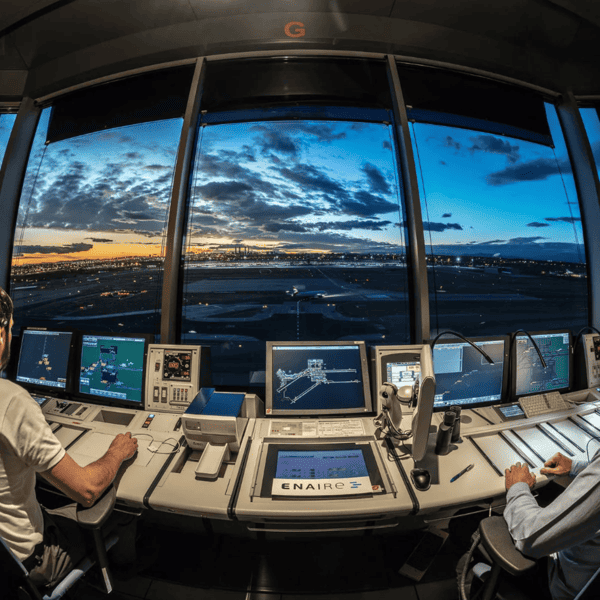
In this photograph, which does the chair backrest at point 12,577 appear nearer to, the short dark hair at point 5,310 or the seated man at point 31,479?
the seated man at point 31,479

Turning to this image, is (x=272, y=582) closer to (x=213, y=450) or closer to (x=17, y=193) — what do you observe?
(x=213, y=450)

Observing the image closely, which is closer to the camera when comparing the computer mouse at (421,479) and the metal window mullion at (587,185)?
the computer mouse at (421,479)

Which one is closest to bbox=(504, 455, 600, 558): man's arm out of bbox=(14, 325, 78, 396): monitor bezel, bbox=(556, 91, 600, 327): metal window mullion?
bbox=(14, 325, 78, 396): monitor bezel

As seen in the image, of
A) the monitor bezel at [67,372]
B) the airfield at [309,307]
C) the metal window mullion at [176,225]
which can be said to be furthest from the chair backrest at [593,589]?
the airfield at [309,307]

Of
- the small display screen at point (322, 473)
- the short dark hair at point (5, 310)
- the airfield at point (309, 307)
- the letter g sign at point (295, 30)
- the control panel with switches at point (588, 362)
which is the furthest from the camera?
the airfield at point (309, 307)

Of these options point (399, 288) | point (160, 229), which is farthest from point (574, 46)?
point (160, 229)

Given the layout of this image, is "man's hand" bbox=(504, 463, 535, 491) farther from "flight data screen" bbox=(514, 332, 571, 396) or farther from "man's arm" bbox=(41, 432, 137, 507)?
"man's arm" bbox=(41, 432, 137, 507)
